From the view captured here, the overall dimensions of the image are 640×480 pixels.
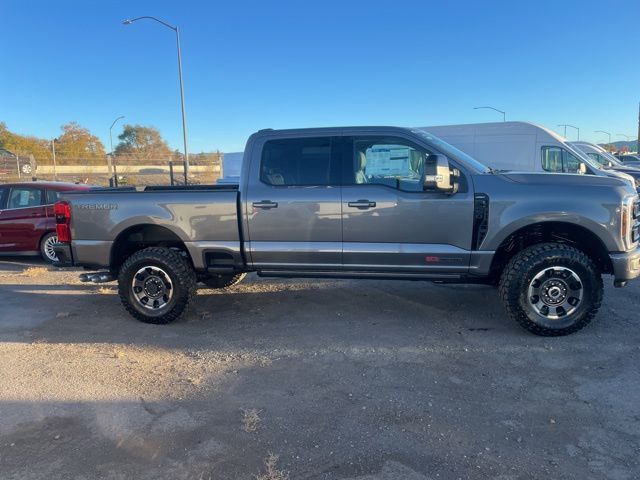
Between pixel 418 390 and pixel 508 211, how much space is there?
2020mm

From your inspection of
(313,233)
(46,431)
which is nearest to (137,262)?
(313,233)

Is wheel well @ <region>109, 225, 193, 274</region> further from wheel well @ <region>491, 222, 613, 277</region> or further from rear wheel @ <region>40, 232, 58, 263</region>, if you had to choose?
rear wheel @ <region>40, 232, 58, 263</region>

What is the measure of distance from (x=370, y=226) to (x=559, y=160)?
1106cm

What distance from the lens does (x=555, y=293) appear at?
15.1ft

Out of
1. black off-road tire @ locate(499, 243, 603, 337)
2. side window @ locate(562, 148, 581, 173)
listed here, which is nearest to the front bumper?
black off-road tire @ locate(499, 243, 603, 337)

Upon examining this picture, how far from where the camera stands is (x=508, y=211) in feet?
15.0

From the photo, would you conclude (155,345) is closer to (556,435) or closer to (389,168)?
(389,168)

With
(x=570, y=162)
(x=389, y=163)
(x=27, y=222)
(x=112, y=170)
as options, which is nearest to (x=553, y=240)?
(x=389, y=163)

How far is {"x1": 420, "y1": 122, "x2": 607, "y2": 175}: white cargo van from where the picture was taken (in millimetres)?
13469

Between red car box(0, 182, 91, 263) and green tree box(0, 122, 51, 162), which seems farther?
green tree box(0, 122, 51, 162)

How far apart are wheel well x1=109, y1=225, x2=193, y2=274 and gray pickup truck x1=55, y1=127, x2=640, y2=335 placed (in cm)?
2

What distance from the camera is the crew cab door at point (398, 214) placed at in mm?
4699

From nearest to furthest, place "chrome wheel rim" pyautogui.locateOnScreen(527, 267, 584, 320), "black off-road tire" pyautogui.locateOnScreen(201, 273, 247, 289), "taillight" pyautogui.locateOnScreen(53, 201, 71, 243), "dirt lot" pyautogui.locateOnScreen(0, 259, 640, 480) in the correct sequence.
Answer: "dirt lot" pyautogui.locateOnScreen(0, 259, 640, 480), "chrome wheel rim" pyautogui.locateOnScreen(527, 267, 584, 320), "taillight" pyautogui.locateOnScreen(53, 201, 71, 243), "black off-road tire" pyautogui.locateOnScreen(201, 273, 247, 289)

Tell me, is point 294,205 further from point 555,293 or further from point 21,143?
point 21,143
